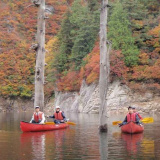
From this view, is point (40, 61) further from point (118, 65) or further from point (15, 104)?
point (15, 104)

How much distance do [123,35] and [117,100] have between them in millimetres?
8646

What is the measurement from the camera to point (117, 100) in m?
43.2

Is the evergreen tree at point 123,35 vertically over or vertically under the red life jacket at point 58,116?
over

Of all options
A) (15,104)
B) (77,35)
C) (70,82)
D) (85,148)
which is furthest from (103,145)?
(15,104)

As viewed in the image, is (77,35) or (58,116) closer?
(58,116)

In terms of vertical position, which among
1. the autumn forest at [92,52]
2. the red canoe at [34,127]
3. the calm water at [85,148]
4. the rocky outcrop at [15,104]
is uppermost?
the autumn forest at [92,52]

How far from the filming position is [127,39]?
1816 inches

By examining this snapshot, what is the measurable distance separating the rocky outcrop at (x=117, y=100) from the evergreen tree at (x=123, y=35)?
3.75 m

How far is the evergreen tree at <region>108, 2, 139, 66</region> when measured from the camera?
45.8 meters

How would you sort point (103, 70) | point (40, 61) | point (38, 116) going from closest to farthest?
point (103, 70) → point (38, 116) → point (40, 61)

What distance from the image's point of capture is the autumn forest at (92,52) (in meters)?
45.3

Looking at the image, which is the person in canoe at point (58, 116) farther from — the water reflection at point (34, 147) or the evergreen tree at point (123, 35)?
the evergreen tree at point (123, 35)

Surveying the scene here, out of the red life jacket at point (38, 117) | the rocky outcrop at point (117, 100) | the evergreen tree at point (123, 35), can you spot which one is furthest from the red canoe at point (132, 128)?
the evergreen tree at point (123, 35)

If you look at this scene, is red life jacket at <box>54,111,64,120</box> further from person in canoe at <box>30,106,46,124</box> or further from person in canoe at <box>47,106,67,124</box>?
person in canoe at <box>30,106,46,124</box>
